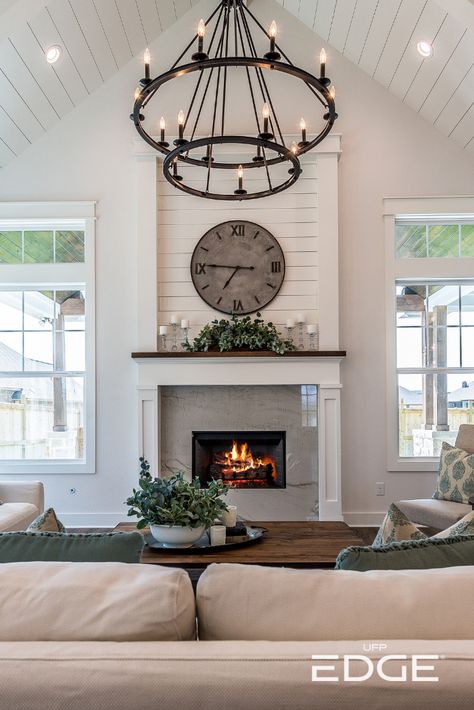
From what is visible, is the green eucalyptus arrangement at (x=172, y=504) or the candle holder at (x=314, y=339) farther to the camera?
the candle holder at (x=314, y=339)

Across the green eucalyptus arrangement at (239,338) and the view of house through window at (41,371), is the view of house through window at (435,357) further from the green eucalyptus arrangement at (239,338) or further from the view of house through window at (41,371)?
the view of house through window at (41,371)

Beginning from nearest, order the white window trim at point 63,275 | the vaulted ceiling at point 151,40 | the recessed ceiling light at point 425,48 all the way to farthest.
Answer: the vaulted ceiling at point 151,40 → the recessed ceiling light at point 425,48 → the white window trim at point 63,275

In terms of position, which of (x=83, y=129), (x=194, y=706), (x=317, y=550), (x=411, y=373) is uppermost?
(x=83, y=129)

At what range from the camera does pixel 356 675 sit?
3.69 feet

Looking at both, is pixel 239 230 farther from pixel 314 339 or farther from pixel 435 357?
pixel 435 357

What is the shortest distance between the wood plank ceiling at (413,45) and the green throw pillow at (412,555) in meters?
3.66

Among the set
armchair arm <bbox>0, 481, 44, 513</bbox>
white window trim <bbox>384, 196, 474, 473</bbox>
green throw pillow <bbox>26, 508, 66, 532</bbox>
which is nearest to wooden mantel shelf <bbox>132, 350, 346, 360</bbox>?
white window trim <bbox>384, 196, 474, 473</bbox>

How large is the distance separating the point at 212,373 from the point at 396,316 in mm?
1719

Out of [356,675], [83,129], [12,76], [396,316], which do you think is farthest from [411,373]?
[356,675]

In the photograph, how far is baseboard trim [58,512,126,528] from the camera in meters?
5.31

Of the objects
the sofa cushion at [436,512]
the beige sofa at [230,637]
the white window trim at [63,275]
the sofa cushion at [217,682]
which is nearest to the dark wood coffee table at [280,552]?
the sofa cushion at [436,512]

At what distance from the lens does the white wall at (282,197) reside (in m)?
5.34

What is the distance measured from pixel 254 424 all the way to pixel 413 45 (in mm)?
3271

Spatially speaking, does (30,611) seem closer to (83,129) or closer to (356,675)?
(356,675)
